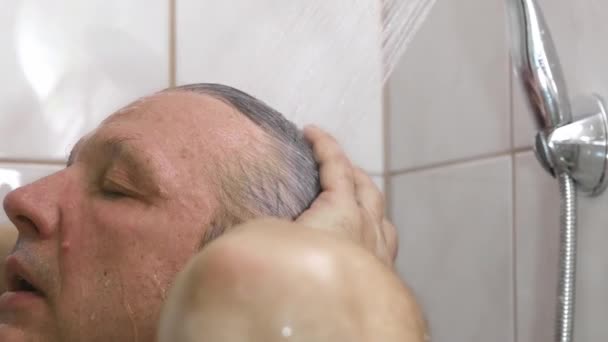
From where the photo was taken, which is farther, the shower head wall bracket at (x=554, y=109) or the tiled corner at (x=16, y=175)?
the tiled corner at (x=16, y=175)

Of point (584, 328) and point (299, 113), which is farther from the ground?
point (299, 113)

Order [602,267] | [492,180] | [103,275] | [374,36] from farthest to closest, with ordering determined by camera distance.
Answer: [374,36] < [492,180] < [602,267] < [103,275]

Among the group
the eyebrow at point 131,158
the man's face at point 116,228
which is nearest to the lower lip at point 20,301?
the man's face at point 116,228

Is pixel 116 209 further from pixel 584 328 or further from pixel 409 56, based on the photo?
pixel 409 56

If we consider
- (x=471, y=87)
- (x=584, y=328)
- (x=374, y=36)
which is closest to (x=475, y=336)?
(x=584, y=328)

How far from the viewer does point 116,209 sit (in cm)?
57

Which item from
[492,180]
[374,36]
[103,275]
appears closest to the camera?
[103,275]

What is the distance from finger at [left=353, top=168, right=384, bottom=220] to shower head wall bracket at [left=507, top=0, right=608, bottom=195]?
17cm

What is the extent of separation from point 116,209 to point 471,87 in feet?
1.54

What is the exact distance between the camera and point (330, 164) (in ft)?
2.07

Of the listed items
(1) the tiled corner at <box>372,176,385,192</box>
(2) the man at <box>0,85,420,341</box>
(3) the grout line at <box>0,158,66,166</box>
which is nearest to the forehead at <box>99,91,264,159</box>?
(2) the man at <box>0,85,420,341</box>

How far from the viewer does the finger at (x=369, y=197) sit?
617 mm

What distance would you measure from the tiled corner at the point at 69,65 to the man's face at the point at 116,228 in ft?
0.84

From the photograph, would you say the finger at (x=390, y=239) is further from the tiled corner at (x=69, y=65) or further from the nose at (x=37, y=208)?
the tiled corner at (x=69, y=65)
